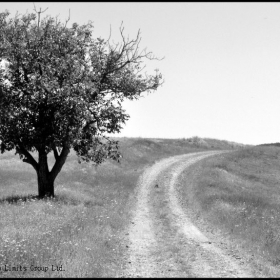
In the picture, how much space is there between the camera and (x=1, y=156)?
1966 inches

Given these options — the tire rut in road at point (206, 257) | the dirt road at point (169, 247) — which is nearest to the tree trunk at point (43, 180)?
the dirt road at point (169, 247)

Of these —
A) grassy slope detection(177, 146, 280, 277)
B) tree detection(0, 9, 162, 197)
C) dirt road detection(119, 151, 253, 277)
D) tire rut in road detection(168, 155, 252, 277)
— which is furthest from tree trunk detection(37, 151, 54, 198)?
grassy slope detection(177, 146, 280, 277)

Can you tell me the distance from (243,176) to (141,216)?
70.4 feet

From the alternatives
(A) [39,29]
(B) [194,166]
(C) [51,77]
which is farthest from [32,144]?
(B) [194,166]

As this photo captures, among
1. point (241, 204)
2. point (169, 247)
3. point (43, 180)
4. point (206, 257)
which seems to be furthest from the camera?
point (43, 180)

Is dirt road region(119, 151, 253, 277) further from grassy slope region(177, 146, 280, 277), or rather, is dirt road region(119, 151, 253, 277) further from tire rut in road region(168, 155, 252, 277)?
grassy slope region(177, 146, 280, 277)

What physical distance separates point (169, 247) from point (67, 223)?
5316 millimetres

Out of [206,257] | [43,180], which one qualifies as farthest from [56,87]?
[206,257]

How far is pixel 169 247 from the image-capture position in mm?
16234

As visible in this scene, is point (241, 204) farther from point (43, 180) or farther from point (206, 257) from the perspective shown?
point (43, 180)

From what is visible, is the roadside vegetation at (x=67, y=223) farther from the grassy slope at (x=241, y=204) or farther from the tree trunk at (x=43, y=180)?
the grassy slope at (x=241, y=204)

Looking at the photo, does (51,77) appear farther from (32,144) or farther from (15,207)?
(15,207)

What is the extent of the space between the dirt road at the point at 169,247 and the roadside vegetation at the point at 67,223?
753 mm

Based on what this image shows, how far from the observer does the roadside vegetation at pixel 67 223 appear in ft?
39.0
